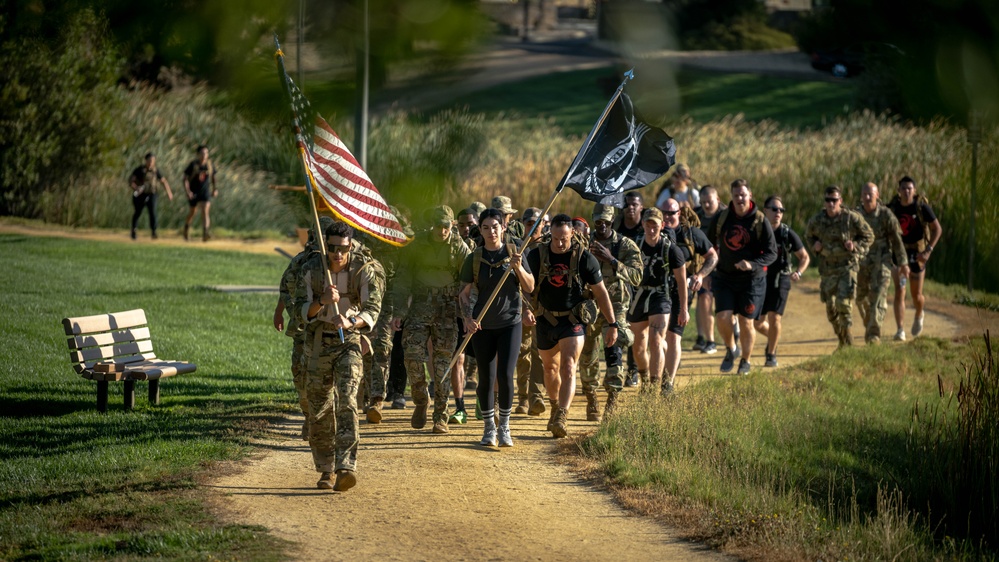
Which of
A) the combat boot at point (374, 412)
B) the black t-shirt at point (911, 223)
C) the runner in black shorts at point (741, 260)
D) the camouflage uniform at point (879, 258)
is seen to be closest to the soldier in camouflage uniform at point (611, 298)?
the combat boot at point (374, 412)

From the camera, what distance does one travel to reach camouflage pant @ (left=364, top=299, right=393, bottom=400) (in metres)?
11.2

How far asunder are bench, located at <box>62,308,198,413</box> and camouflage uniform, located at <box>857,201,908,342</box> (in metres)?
9.39

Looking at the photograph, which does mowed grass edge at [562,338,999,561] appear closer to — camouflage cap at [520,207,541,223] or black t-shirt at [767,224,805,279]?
black t-shirt at [767,224,805,279]

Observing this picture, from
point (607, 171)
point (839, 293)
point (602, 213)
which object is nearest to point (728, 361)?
point (839, 293)

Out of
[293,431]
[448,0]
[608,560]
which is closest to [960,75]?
[448,0]

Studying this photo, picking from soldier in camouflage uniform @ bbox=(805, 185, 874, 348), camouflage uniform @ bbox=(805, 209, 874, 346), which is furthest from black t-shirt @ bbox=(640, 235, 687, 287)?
camouflage uniform @ bbox=(805, 209, 874, 346)

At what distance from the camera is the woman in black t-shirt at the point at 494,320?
1021 cm

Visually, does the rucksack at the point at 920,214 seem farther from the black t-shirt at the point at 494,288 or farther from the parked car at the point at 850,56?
the parked car at the point at 850,56

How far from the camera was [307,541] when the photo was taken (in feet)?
23.9

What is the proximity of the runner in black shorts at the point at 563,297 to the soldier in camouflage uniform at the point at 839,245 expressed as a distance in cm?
575

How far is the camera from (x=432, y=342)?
11.1m

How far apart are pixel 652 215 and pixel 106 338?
18.6 ft

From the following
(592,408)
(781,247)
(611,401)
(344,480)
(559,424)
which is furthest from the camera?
(781,247)

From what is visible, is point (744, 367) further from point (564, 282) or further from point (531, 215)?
point (564, 282)
